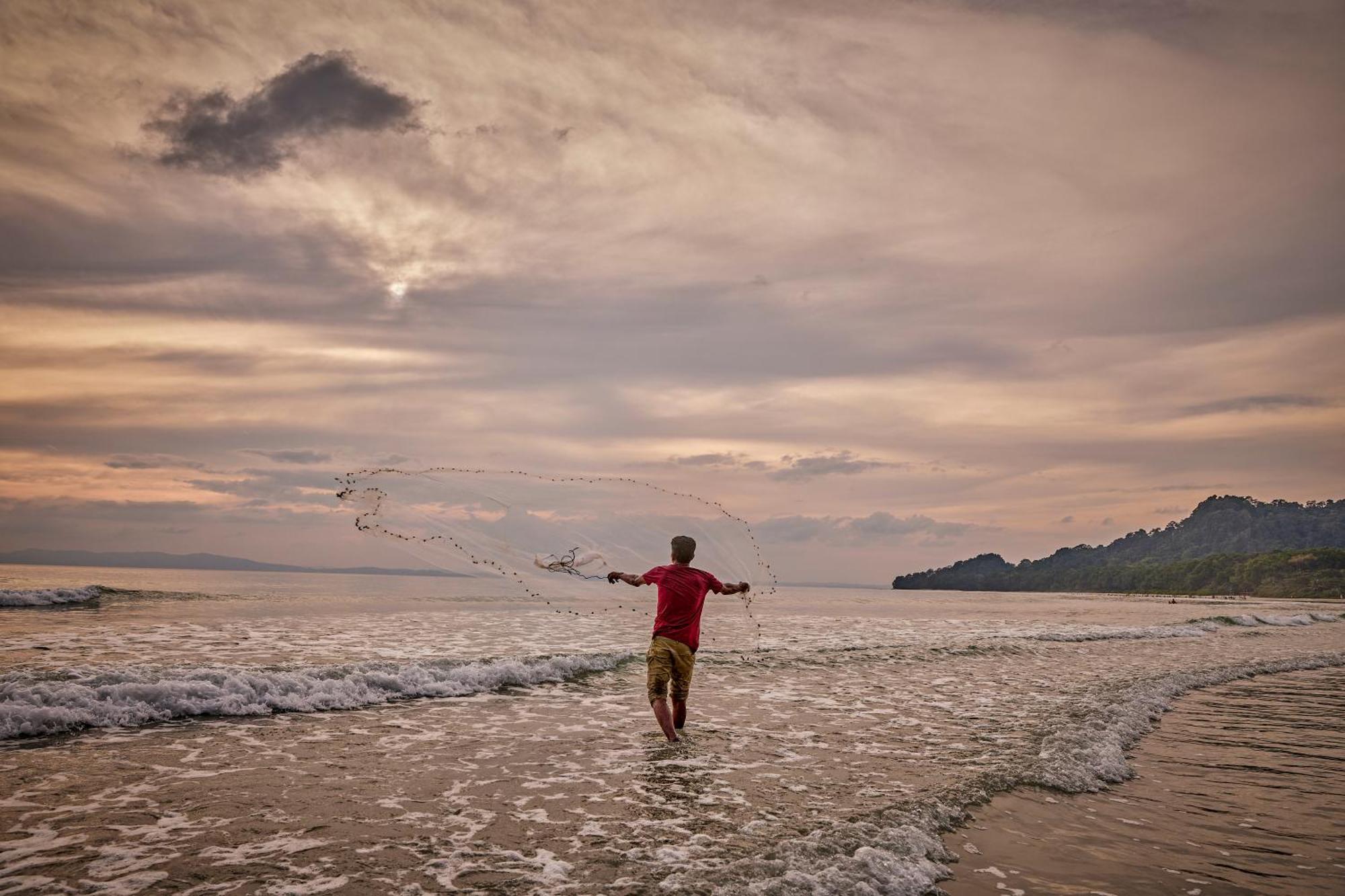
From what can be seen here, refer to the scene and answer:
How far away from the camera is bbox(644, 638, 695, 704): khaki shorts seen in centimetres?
1059

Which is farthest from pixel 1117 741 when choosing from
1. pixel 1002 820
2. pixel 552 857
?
pixel 552 857

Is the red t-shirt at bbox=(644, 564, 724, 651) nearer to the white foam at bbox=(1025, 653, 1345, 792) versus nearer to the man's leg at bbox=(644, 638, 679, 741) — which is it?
the man's leg at bbox=(644, 638, 679, 741)

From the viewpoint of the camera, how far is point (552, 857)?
6.02m

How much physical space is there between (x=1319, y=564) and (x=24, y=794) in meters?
197

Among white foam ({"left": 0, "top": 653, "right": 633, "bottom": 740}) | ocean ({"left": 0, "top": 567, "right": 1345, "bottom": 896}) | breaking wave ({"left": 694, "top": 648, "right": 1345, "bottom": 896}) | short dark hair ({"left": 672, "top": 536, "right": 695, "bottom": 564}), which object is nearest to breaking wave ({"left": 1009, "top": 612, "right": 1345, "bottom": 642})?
ocean ({"left": 0, "top": 567, "right": 1345, "bottom": 896})

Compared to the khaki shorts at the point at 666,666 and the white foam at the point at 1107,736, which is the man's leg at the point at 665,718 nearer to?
the khaki shorts at the point at 666,666

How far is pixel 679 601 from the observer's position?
35.4 ft

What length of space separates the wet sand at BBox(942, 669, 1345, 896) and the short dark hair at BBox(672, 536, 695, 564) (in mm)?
4981

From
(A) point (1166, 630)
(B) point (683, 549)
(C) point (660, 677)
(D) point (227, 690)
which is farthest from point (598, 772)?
(A) point (1166, 630)

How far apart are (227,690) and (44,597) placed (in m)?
37.4

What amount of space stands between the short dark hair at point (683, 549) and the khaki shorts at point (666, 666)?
117 centimetres

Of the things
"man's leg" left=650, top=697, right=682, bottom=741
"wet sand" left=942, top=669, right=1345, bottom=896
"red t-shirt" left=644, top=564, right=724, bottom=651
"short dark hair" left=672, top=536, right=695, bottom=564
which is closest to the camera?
"wet sand" left=942, top=669, right=1345, bottom=896

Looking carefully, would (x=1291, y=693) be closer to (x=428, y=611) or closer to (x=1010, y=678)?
(x=1010, y=678)

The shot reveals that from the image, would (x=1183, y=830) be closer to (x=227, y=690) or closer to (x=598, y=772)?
(x=598, y=772)
